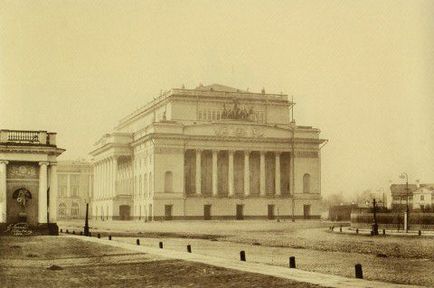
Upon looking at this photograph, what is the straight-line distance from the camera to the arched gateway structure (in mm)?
45344

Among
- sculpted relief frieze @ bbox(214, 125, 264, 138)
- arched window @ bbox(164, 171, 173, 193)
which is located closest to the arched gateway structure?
arched window @ bbox(164, 171, 173, 193)

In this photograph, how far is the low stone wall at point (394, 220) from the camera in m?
56.1

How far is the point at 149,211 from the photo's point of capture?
10394cm

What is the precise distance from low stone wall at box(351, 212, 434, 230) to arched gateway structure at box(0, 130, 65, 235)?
26.7 meters

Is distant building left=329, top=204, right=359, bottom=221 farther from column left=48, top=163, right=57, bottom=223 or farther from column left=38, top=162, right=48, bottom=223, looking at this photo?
column left=38, top=162, right=48, bottom=223

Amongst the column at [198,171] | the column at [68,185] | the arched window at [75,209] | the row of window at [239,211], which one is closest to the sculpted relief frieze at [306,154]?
the row of window at [239,211]

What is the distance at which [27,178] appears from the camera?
46.3 metres

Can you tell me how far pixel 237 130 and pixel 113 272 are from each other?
87.4 meters

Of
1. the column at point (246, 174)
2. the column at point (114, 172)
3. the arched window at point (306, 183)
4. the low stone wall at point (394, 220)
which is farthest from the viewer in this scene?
the column at point (114, 172)

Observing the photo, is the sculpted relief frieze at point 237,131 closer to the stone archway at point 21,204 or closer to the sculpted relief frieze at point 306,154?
the sculpted relief frieze at point 306,154

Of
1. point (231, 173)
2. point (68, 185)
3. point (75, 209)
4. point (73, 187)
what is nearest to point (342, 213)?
point (231, 173)

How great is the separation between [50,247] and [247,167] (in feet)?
249

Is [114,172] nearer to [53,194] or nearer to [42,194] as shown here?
[53,194]

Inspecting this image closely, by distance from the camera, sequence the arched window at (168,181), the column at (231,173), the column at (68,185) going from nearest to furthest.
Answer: the arched window at (168,181), the column at (231,173), the column at (68,185)
